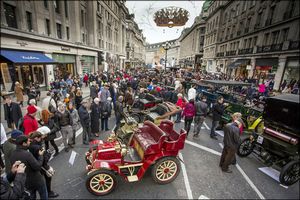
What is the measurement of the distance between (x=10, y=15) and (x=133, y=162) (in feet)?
51.0

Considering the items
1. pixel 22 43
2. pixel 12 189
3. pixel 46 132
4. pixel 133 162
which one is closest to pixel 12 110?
pixel 46 132

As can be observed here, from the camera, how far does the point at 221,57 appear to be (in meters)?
36.2

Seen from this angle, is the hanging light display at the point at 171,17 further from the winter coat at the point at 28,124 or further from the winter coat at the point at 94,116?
the winter coat at the point at 28,124

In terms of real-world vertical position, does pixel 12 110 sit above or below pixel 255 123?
above

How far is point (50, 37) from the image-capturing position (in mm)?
15484

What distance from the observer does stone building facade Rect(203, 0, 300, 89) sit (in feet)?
58.2

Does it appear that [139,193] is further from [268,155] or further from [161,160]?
[268,155]

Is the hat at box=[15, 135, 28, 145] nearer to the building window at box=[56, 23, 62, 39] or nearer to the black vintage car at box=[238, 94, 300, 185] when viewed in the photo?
the black vintage car at box=[238, 94, 300, 185]

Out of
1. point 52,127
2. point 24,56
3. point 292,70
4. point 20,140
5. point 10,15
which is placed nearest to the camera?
point 20,140

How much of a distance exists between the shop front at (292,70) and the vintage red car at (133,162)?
18.9 m

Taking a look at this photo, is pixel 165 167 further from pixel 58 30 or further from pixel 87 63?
pixel 87 63

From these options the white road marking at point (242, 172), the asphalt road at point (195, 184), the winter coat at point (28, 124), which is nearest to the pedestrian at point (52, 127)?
the winter coat at point (28, 124)

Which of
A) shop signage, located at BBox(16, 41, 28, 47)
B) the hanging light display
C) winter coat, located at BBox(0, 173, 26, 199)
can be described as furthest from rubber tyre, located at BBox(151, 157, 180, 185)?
shop signage, located at BBox(16, 41, 28, 47)

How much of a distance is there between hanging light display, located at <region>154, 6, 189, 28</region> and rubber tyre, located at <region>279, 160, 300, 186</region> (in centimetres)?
790
